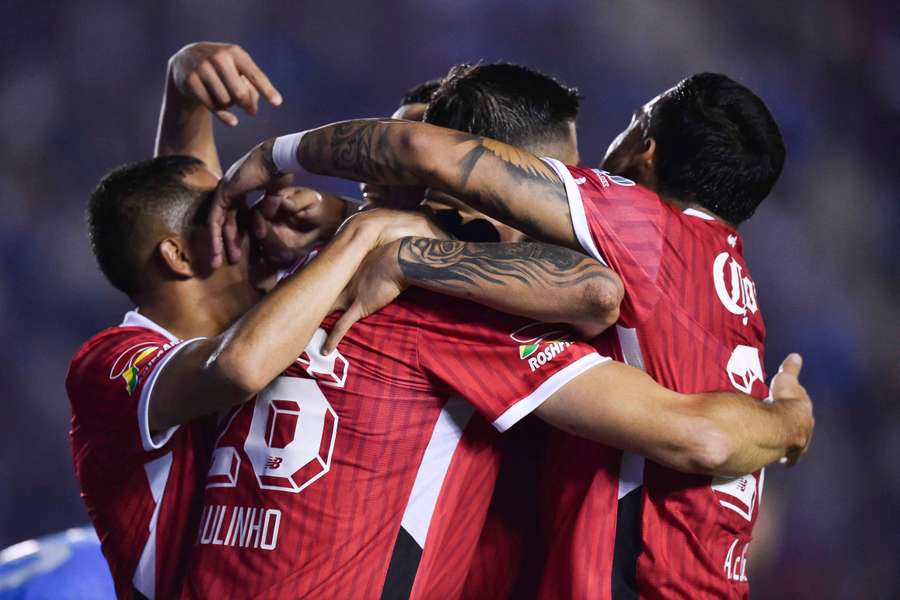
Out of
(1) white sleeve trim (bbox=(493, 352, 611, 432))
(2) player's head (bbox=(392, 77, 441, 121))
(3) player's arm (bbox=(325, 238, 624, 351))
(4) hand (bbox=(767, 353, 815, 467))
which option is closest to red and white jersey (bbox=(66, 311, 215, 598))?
(3) player's arm (bbox=(325, 238, 624, 351))

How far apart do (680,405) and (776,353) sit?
307 centimetres

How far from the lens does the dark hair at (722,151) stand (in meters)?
1.98

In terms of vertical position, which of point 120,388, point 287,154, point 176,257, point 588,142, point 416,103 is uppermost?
point 287,154

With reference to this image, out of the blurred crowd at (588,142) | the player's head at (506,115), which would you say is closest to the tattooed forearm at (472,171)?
the player's head at (506,115)

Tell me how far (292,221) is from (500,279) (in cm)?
69

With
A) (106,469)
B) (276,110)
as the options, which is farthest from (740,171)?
(276,110)

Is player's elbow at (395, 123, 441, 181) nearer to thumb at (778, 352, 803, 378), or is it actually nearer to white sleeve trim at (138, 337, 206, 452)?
white sleeve trim at (138, 337, 206, 452)

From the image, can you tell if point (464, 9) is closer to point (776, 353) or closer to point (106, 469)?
point (776, 353)

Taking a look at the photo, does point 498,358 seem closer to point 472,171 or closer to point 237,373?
point 472,171

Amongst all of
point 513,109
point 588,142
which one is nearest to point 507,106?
point 513,109

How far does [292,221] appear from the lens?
2137mm

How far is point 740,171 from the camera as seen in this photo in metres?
1.98

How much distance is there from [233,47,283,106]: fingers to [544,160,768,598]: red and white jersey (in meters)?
0.78

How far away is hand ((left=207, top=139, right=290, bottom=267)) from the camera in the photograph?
6.49ft
